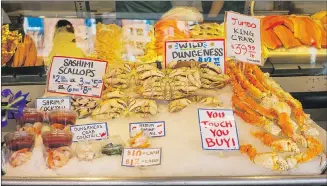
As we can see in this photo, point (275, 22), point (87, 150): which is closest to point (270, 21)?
point (275, 22)

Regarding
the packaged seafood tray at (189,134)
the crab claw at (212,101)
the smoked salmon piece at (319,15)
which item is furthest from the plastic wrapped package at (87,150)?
the smoked salmon piece at (319,15)

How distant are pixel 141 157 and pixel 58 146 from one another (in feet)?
1.28

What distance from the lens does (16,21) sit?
127 inches

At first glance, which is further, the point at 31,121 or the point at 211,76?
the point at 211,76

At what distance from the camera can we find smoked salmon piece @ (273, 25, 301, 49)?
3.17 metres

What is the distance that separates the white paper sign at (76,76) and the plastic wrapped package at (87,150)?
433mm

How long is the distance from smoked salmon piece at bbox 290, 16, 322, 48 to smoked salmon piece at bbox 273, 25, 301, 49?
0.03 m

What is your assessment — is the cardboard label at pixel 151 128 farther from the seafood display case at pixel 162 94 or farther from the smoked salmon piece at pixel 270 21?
the smoked salmon piece at pixel 270 21

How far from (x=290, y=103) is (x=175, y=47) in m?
0.71

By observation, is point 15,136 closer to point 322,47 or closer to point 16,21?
point 16,21

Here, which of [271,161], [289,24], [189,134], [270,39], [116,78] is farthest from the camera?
[289,24]

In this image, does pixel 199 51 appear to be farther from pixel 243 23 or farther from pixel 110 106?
pixel 110 106

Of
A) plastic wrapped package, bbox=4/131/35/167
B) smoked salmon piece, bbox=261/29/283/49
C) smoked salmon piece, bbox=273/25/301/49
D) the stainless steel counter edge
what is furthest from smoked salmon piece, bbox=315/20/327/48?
plastic wrapped package, bbox=4/131/35/167

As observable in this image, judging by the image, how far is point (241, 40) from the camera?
106 inches
